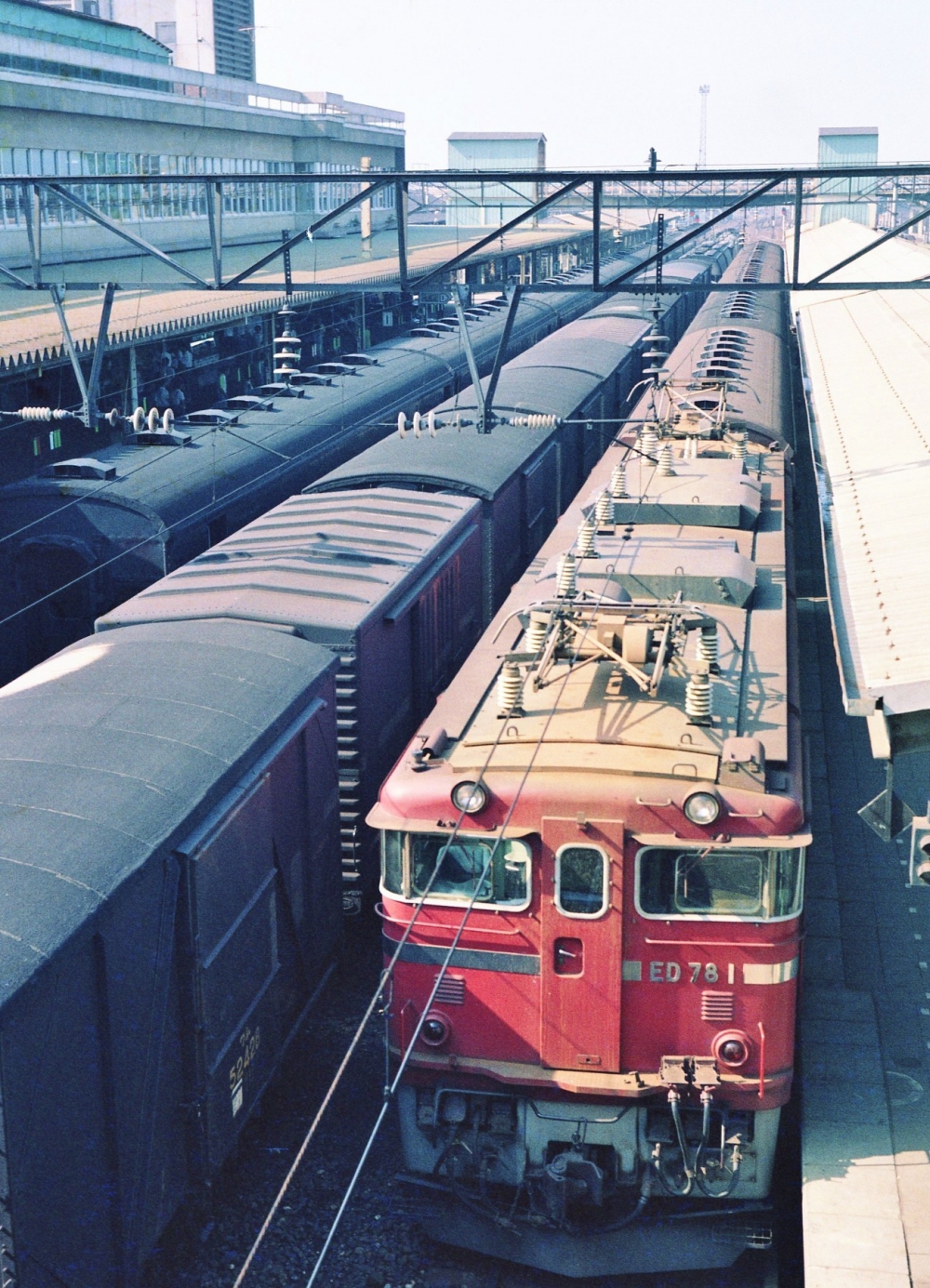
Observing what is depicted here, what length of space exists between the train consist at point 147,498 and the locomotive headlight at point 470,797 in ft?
26.2

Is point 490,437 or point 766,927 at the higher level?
point 490,437

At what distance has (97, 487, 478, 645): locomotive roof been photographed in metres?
11.9

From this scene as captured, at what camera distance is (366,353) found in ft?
88.5

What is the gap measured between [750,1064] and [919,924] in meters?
5.07

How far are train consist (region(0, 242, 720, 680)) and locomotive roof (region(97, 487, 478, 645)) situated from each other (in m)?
1.53

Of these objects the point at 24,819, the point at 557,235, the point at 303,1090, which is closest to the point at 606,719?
the point at 24,819

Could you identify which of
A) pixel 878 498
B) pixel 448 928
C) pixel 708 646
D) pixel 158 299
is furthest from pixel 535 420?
pixel 158 299

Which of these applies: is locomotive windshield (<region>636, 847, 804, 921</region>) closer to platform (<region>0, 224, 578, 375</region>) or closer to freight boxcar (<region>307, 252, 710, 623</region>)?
freight boxcar (<region>307, 252, 710, 623</region>)

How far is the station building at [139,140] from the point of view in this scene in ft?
114

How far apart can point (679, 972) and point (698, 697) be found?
5.48 feet

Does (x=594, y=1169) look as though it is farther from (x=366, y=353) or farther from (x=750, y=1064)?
(x=366, y=353)

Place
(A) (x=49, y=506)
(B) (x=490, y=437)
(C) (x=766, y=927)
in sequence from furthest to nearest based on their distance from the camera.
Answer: (B) (x=490, y=437), (A) (x=49, y=506), (C) (x=766, y=927)

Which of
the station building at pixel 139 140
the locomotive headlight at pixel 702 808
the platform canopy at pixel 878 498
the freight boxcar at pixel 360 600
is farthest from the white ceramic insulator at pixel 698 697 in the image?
the station building at pixel 139 140

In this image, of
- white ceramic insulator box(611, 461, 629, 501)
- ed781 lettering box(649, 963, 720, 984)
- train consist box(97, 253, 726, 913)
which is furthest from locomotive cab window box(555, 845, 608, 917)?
white ceramic insulator box(611, 461, 629, 501)
